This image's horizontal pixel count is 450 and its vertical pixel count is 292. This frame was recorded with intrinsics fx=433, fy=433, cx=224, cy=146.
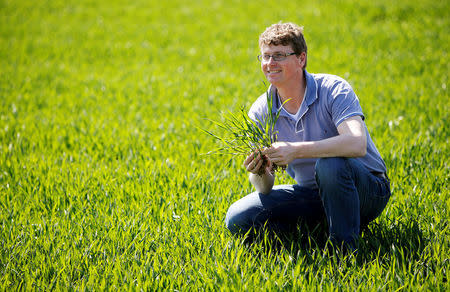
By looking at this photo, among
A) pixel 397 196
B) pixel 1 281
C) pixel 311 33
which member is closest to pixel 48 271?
pixel 1 281

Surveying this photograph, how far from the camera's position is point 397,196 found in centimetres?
349

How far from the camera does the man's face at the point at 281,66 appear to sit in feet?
9.39

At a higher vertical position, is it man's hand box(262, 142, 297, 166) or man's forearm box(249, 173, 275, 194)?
man's hand box(262, 142, 297, 166)

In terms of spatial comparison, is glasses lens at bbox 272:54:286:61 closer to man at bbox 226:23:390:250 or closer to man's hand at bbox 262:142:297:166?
man at bbox 226:23:390:250

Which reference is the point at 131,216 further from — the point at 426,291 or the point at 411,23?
the point at 411,23

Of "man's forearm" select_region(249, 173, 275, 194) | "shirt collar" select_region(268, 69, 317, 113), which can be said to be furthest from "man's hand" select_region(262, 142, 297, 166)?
"shirt collar" select_region(268, 69, 317, 113)

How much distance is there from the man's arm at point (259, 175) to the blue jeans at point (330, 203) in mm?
83

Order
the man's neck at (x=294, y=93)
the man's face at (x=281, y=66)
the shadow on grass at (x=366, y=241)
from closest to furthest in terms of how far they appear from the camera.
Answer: the shadow on grass at (x=366, y=241)
the man's face at (x=281, y=66)
the man's neck at (x=294, y=93)

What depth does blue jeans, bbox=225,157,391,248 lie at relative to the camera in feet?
8.60

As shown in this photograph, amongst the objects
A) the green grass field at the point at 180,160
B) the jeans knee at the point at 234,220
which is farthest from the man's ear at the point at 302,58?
the jeans knee at the point at 234,220

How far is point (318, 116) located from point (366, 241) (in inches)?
35.2

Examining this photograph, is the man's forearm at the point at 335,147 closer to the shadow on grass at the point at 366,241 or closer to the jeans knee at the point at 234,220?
the shadow on grass at the point at 366,241

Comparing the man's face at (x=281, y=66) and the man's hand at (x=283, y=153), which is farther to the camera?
the man's face at (x=281, y=66)

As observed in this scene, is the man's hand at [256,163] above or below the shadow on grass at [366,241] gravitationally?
above
